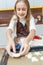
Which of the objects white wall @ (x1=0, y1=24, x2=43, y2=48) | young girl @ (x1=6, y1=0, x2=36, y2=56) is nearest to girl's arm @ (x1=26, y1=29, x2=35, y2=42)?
young girl @ (x1=6, y1=0, x2=36, y2=56)

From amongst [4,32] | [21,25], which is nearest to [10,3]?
[4,32]

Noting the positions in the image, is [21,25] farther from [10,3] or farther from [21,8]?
[10,3]

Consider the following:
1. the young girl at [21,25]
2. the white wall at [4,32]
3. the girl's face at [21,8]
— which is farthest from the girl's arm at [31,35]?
the white wall at [4,32]

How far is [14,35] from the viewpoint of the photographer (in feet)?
2.76

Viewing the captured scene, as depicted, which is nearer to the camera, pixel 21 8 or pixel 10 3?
pixel 21 8

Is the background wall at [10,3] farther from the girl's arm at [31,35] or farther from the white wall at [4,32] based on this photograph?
the girl's arm at [31,35]

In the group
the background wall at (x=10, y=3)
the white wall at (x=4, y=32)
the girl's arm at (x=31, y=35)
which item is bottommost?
the white wall at (x=4, y=32)

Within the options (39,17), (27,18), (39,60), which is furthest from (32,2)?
(39,60)

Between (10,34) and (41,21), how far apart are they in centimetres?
100

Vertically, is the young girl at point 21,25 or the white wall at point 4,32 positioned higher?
the young girl at point 21,25

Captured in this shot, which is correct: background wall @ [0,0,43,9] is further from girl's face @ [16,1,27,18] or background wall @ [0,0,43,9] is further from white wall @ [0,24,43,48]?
girl's face @ [16,1,27,18]

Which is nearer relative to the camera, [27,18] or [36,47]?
[36,47]

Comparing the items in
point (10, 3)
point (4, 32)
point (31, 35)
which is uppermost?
point (10, 3)

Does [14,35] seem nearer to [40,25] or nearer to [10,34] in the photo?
[10,34]
